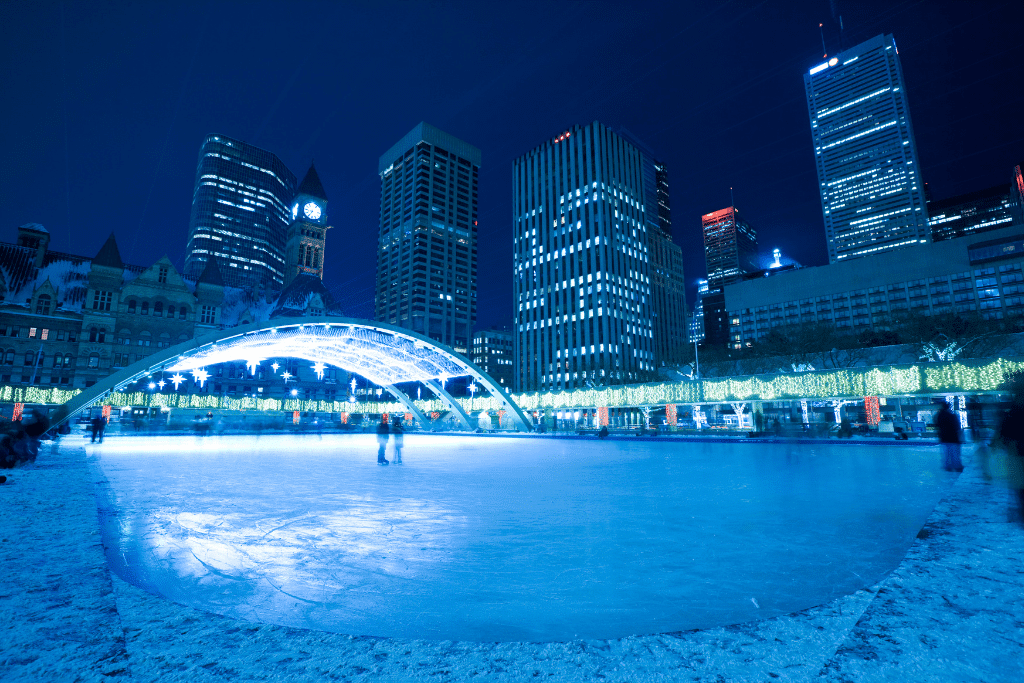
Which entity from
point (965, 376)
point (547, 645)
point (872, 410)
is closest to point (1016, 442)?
point (547, 645)

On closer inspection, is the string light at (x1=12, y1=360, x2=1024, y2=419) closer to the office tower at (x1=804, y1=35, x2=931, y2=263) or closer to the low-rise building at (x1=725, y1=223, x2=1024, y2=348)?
the low-rise building at (x1=725, y1=223, x2=1024, y2=348)

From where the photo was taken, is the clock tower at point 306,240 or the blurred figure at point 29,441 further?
the clock tower at point 306,240

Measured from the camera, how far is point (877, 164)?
620 feet

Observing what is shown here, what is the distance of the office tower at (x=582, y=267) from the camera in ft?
390

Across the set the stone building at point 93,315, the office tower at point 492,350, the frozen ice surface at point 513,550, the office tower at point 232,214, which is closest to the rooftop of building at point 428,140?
the office tower at point 232,214

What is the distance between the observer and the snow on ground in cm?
260

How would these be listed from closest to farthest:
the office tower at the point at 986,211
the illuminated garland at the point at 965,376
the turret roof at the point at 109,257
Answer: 1. the illuminated garland at the point at 965,376
2. the turret roof at the point at 109,257
3. the office tower at the point at 986,211

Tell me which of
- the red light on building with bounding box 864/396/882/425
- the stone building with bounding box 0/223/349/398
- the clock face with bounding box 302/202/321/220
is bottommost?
the red light on building with bounding box 864/396/882/425

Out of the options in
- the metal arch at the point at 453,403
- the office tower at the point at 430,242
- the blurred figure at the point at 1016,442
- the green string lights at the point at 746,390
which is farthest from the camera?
the office tower at the point at 430,242

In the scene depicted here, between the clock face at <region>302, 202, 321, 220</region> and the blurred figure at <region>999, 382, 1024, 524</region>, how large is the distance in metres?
146

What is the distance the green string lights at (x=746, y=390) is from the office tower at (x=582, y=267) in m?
63.2

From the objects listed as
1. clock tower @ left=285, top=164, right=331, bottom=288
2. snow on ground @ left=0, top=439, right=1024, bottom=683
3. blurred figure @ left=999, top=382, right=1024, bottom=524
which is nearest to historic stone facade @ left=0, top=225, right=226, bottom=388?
clock tower @ left=285, top=164, right=331, bottom=288

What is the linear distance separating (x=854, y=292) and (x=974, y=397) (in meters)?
72.4

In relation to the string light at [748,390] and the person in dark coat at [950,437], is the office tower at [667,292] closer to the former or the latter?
the string light at [748,390]
